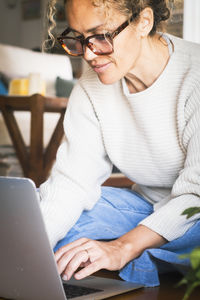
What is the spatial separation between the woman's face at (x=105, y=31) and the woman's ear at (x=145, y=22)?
2 cm

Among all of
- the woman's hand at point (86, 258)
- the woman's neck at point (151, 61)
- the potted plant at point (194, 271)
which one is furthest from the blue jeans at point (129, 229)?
the potted plant at point (194, 271)

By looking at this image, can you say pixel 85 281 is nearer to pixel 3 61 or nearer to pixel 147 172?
pixel 147 172

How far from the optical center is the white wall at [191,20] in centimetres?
286

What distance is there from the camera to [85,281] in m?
1.21

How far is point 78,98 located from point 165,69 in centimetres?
29

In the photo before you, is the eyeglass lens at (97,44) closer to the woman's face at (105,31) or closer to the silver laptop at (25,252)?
the woman's face at (105,31)

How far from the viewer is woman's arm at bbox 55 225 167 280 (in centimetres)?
104

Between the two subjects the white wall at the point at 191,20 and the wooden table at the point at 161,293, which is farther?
the white wall at the point at 191,20

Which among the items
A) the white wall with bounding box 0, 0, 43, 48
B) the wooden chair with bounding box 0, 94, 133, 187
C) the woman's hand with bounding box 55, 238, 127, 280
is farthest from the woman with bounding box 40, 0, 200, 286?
the white wall with bounding box 0, 0, 43, 48

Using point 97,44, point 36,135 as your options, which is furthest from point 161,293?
point 36,135

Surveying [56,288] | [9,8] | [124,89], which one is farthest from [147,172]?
[9,8]

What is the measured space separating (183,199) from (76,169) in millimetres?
376

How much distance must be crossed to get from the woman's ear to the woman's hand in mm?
557

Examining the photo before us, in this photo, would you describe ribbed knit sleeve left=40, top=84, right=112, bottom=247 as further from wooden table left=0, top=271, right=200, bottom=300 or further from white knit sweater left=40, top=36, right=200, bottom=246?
wooden table left=0, top=271, right=200, bottom=300
